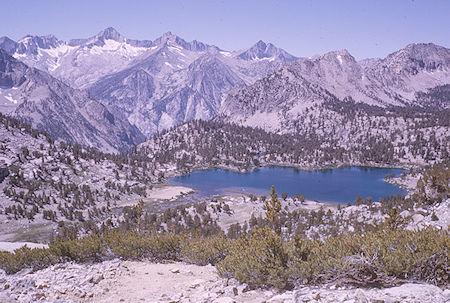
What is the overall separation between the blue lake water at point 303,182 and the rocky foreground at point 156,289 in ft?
307

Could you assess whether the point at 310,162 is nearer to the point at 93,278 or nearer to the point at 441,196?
the point at 441,196

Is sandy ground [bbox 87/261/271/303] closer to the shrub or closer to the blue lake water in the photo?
the shrub

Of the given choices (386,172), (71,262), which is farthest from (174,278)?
(386,172)

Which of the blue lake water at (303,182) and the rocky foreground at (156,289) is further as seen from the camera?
the blue lake water at (303,182)

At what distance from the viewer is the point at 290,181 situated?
463ft

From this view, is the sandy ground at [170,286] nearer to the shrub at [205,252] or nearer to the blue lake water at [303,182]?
the shrub at [205,252]

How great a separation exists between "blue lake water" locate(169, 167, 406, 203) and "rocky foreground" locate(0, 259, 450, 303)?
93.7 m

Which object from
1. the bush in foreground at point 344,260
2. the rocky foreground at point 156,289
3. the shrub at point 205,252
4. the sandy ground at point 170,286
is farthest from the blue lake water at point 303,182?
the rocky foreground at point 156,289

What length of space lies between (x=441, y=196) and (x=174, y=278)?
44.7 m

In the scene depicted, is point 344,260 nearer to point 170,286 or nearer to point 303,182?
point 170,286

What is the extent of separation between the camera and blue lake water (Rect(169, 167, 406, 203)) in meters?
116

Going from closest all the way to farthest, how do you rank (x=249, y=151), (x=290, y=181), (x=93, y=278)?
(x=93, y=278) < (x=290, y=181) < (x=249, y=151)

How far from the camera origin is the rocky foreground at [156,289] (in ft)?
40.3

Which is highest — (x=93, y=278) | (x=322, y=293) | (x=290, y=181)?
(x=322, y=293)
